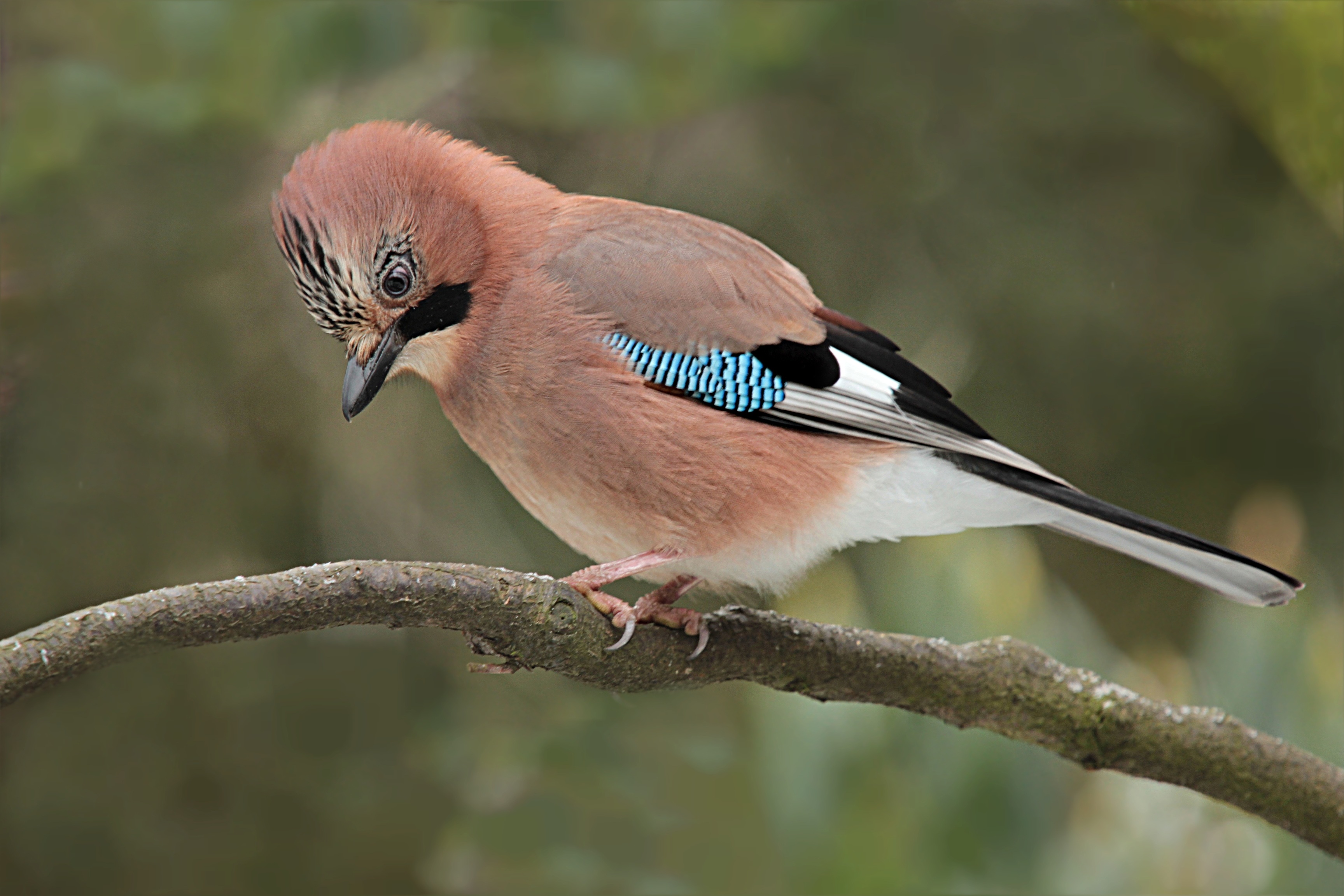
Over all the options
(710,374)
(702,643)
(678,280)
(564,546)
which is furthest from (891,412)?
(564,546)

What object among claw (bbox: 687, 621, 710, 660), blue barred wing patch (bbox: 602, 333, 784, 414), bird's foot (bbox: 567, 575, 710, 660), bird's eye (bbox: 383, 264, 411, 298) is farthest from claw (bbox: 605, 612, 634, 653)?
bird's eye (bbox: 383, 264, 411, 298)

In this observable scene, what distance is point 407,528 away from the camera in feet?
16.5

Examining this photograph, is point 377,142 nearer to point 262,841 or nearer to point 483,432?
point 483,432

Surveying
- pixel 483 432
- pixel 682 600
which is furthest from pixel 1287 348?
pixel 483 432

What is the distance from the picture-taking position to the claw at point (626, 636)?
242 centimetres

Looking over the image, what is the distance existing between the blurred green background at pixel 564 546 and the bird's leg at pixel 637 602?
1492mm

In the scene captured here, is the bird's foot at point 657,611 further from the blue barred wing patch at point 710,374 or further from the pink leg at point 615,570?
the blue barred wing patch at point 710,374

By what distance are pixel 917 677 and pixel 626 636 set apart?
2.37 ft

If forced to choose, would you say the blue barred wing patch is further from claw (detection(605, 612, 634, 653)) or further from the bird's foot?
claw (detection(605, 612, 634, 653))

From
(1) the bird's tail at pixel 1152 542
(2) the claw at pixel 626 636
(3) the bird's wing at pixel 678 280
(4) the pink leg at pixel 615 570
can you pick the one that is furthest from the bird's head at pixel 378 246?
(1) the bird's tail at pixel 1152 542

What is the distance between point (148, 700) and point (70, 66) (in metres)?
2.29

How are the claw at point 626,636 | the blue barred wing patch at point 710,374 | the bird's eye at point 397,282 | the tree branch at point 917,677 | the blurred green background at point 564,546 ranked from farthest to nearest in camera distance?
the blurred green background at point 564,546 < the blue barred wing patch at point 710,374 < the bird's eye at point 397,282 < the claw at point 626,636 < the tree branch at point 917,677

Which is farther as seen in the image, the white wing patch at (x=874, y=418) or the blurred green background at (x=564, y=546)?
the blurred green background at (x=564, y=546)

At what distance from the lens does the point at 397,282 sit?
2.56 meters
